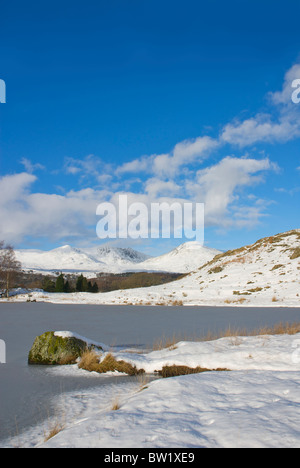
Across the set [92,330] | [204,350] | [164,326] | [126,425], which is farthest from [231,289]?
[126,425]

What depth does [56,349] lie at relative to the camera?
10.9 meters

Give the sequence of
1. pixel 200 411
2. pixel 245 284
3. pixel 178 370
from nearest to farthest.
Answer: pixel 200 411 → pixel 178 370 → pixel 245 284

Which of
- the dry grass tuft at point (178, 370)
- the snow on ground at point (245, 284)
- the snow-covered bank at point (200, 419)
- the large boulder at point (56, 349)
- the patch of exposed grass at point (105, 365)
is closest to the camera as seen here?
the snow-covered bank at point (200, 419)

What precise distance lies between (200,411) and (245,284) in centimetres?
4104

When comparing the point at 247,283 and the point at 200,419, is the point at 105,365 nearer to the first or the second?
the point at 200,419

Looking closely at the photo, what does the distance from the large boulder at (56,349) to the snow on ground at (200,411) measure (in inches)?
123

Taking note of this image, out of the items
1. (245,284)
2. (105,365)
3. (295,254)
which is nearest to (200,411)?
(105,365)

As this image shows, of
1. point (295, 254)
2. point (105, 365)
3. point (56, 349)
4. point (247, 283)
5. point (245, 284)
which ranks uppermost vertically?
point (295, 254)

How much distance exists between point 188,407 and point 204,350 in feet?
16.2

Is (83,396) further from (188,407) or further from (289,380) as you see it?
(289,380)

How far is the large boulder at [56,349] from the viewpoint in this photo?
10.8 meters

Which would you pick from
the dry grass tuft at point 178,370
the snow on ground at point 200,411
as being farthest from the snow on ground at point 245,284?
the snow on ground at point 200,411

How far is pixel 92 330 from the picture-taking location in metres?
18.0

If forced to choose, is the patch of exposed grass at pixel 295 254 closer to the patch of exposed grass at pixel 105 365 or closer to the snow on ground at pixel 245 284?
the snow on ground at pixel 245 284
